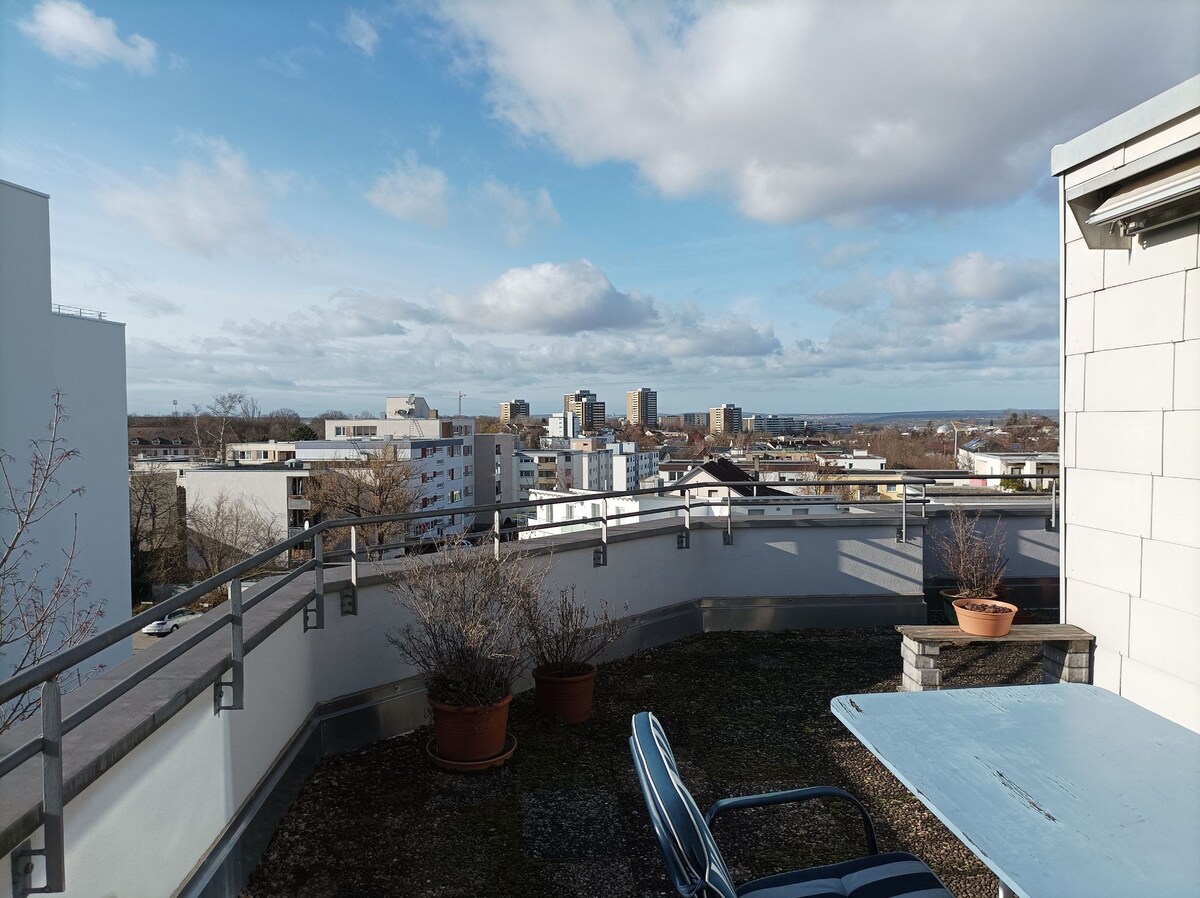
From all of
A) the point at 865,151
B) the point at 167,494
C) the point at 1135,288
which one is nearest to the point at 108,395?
the point at 167,494

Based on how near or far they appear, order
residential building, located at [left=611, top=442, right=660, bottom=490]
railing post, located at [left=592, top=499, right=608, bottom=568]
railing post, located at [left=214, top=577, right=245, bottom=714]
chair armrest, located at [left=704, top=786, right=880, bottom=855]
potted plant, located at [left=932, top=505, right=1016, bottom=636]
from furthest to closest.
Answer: residential building, located at [left=611, top=442, right=660, bottom=490]
railing post, located at [left=592, top=499, right=608, bottom=568]
potted plant, located at [left=932, top=505, right=1016, bottom=636]
railing post, located at [left=214, top=577, right=245, bottom=714]
chair armrest, located at [left=704, top=786, right=880, bottom=855]

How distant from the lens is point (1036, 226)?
183 inches

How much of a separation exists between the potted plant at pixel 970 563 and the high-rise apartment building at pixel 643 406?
510 feet

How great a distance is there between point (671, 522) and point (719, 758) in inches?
108

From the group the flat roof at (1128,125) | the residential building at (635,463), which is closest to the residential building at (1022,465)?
the flat roof at (1128,125)

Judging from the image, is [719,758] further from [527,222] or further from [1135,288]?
[527,222]

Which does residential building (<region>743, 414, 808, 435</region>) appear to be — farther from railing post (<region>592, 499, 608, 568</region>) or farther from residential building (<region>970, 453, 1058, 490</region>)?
railing post (<region>592, 499, 608, 568</region>)

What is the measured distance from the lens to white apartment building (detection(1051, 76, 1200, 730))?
10.9ft

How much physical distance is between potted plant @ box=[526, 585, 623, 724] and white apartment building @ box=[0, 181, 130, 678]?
21.2 metres

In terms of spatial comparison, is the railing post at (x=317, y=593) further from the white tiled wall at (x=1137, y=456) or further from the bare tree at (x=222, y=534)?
the bare tree at (x=222, y=534)

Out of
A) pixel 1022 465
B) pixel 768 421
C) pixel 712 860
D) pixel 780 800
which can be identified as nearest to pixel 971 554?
pixel 780 800

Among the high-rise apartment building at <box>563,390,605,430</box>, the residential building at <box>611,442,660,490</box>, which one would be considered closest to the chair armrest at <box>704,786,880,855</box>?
the residential building at <box>611,442,660,490</box>

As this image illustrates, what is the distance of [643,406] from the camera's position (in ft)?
549

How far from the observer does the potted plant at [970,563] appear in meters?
5.25
